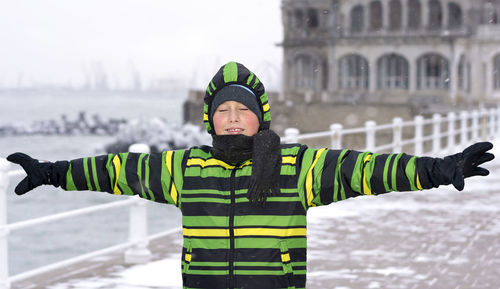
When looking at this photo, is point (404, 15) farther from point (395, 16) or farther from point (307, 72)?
point (307, 72)

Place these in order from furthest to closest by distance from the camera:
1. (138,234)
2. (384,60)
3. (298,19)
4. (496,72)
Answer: (298,19), (384,60), (496,72), (138,234)

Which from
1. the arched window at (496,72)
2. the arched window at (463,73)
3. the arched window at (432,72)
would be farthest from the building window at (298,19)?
the arched window at (496,72)

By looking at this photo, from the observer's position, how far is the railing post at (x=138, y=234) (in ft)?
23.2

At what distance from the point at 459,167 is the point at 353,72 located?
142 ft

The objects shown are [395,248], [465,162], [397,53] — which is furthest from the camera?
[397,53]

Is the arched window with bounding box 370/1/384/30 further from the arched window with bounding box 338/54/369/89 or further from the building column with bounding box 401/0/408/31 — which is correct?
the arched window with bounding box 338/54/369/89

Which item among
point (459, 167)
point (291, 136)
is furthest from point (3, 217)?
point (291, 136)

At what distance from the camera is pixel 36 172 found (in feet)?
→ 10.2

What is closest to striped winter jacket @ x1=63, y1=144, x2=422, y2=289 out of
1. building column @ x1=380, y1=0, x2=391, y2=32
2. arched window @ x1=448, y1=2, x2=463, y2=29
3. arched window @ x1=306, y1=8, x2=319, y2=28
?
arched window @ x1=448, y1=2, x2=463, y2=29

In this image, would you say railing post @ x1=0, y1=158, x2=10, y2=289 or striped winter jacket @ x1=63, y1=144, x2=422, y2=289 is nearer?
striped winter jacket @ x1=63, y1=144, x2=422, y2=289

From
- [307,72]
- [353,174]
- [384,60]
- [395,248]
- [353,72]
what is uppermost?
[384,60]

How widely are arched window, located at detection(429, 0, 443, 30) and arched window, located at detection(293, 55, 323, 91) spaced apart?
660 centimetres

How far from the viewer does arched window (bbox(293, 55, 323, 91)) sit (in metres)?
46.9

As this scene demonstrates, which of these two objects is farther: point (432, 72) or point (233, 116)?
point (432, 72)
